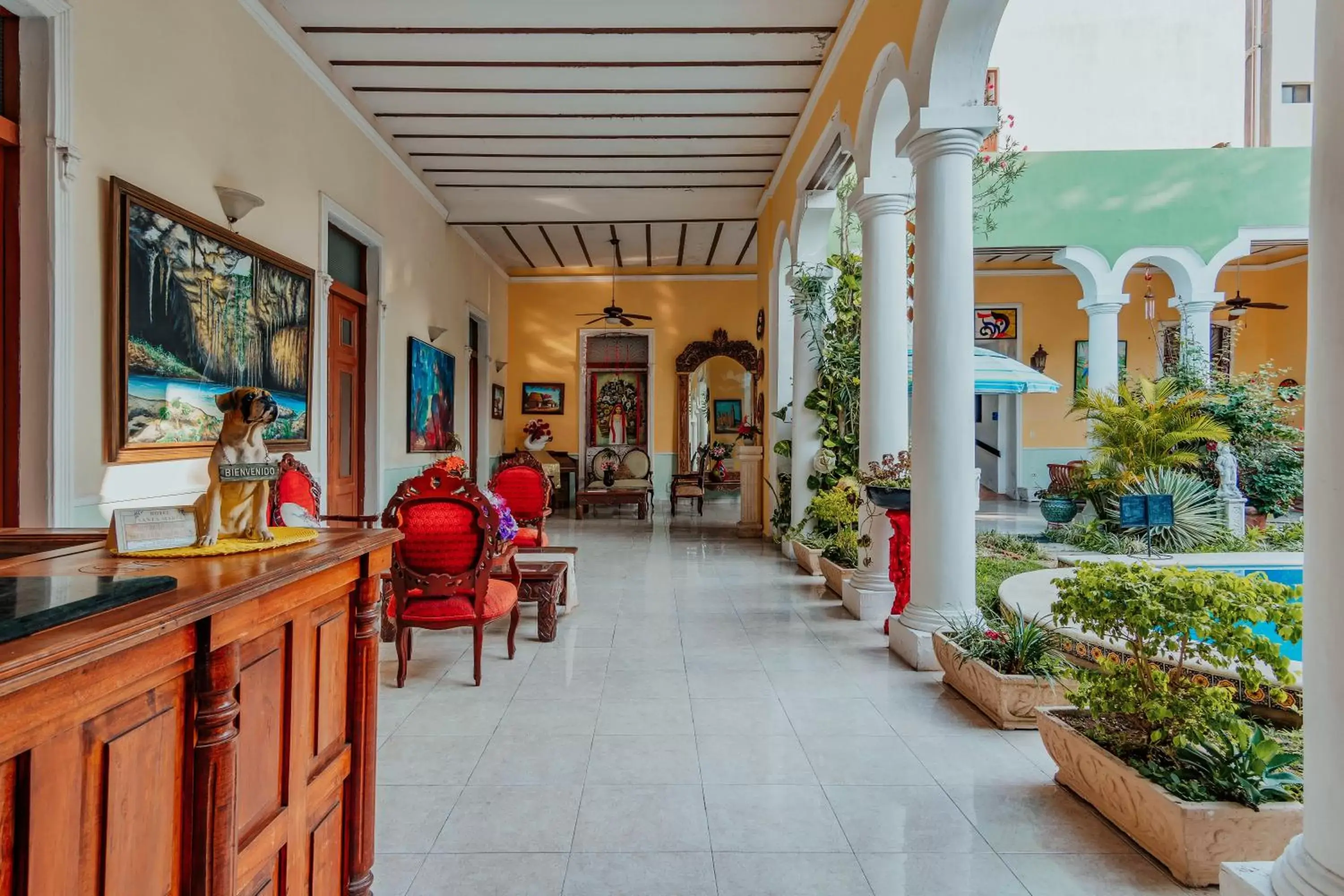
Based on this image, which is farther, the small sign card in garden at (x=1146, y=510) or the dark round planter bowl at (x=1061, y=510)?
the dark round planter bowl at (x=1061, y=510)

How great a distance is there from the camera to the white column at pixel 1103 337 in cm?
952

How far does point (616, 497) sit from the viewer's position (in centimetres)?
1084

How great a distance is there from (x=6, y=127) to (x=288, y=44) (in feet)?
8.43

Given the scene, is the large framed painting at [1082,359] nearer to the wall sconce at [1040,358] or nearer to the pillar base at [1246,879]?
the wall sconce at [1040,358]

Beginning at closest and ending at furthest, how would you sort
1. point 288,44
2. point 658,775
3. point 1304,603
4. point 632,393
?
1. point 1304,603
2. point 658,775
3. point 288,44
4. point 632,393

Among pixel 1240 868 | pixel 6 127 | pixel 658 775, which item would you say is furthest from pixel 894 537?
pixel 6 127

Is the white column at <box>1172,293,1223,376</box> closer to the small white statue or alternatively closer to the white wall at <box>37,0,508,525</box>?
the small white statue

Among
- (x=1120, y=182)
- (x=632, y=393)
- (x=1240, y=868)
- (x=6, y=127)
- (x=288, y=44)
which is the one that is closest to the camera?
(x=1240, y=868)

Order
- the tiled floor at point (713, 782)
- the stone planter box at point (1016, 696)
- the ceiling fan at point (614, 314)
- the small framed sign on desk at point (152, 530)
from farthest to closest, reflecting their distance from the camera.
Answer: the ceiling fan at point (614, 314), the stone planter box at point (1016, 696), the tiled floor at point (713, 782), the small framed sign on desk at point (152, 530)

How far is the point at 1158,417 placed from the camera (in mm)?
7398

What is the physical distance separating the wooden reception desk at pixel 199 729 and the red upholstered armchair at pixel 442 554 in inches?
72.7

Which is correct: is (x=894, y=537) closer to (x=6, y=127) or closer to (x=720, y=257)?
(x=6, y=127)

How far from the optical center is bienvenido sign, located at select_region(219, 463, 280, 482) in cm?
146

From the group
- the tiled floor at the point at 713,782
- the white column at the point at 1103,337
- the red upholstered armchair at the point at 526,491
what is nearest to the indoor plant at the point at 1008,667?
the tiled floor at the point at 713,782
